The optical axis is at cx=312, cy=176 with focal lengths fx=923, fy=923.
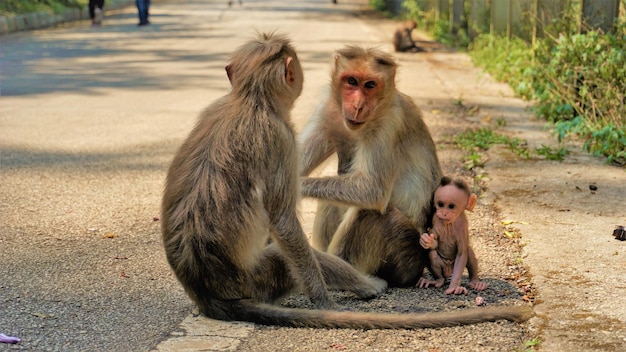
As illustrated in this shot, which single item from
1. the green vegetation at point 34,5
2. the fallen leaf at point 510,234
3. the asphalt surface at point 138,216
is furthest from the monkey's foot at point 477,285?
the green vegetation at point 34,5

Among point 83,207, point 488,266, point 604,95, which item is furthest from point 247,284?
point 604,95

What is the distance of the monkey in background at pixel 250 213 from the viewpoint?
425cm

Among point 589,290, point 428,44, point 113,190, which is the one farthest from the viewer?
point 428,44

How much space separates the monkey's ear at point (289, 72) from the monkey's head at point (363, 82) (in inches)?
16.5

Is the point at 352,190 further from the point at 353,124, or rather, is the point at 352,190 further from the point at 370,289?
the point at 370,289

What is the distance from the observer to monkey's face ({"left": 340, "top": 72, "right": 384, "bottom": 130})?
15.8 feet

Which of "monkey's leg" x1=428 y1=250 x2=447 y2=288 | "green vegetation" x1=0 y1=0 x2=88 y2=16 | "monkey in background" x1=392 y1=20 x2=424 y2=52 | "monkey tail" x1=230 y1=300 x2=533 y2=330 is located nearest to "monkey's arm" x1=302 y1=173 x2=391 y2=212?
"monkey's leg" x1=428 y1=250 x2=447 y2=288

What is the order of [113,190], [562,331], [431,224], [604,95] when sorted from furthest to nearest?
1. [604,95]
2. [113,190]
3. [431,224]
4. [562,331]

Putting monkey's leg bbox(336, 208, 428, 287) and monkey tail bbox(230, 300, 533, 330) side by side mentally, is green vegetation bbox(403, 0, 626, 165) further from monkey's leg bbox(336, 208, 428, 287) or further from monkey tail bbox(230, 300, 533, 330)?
monkey tail bbox(230, 300, 533, 330)

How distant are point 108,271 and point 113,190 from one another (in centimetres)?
214

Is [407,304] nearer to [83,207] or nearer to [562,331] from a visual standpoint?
[562,331]

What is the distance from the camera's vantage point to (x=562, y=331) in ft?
13.8

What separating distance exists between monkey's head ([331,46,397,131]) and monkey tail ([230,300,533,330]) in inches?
42.2

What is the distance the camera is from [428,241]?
16.1 feet
